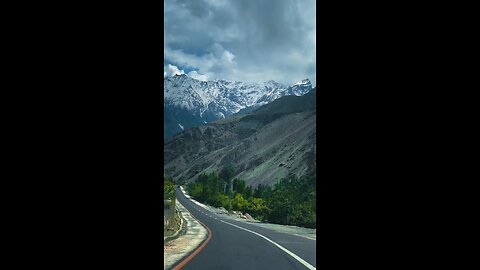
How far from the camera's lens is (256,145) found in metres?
121

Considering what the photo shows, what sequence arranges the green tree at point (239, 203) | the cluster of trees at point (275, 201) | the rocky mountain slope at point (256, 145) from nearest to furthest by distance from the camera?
1. the cluster of trees at point (275, 201)
2. the green tree at point (239, 203)
3. the rocky mountain slope at point (256, 145)

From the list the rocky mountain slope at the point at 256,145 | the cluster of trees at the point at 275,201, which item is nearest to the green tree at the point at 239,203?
the cluster of trees at the point at 275,201

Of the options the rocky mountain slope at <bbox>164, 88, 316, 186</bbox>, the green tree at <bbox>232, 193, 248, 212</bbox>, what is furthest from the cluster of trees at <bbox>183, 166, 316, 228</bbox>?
the rocky mountain slope at <bbox>164, 88, 316, 186</bbox>

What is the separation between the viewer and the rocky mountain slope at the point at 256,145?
281 feet

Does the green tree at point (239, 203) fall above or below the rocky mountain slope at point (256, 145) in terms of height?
below

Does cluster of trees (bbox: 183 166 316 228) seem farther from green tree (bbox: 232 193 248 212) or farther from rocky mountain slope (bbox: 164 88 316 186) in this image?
rocky mountain slope (bbox: 164 88 316 186)

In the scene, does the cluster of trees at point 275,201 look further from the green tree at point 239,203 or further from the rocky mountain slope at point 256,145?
the rocky mountain slope at point 256,145

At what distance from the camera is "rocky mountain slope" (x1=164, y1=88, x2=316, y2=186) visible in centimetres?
8556
